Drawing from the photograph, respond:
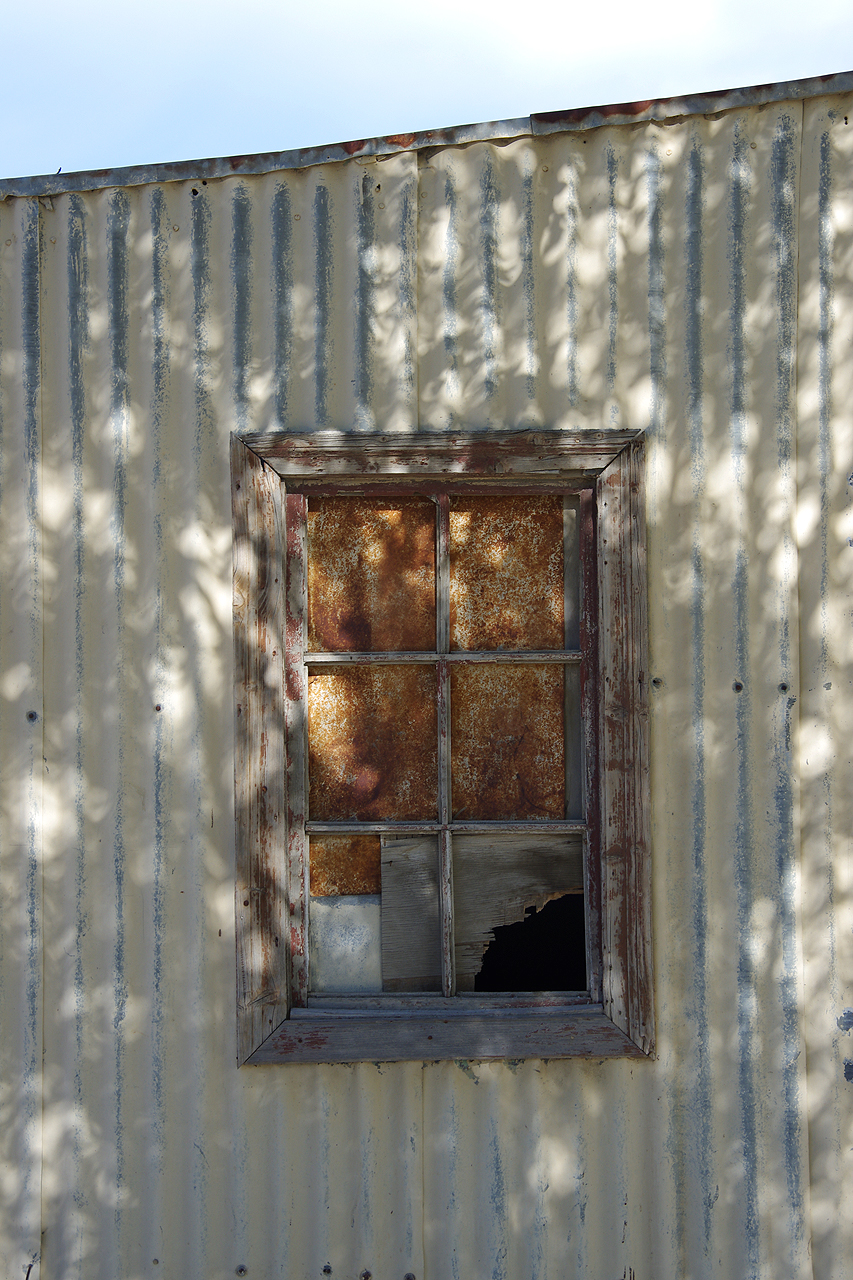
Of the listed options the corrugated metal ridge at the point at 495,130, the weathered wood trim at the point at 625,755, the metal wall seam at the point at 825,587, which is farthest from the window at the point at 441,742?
the corrugated metal ridge at the point at 495,130

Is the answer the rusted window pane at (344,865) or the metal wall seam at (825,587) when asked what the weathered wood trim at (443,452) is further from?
the rusted window pane at (344,865)

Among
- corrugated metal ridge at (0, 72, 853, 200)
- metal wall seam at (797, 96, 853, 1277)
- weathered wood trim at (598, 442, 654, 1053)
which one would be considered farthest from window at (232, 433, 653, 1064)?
corrugated metal ridge at (0, 72, 853, 200)

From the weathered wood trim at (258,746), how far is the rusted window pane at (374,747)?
124 mm

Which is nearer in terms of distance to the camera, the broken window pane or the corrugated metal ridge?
the corrugated metal ridge

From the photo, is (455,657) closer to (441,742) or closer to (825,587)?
(441,742)

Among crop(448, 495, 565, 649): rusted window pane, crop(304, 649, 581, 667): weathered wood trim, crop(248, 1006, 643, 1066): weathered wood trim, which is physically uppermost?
crop(448, 495, 565, 649): rusted window pane

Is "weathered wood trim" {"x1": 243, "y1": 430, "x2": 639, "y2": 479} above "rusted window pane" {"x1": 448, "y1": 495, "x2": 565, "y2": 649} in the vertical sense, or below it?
above

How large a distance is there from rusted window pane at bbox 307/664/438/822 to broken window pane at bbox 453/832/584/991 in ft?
0.64

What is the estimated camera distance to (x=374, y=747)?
2.16 meters

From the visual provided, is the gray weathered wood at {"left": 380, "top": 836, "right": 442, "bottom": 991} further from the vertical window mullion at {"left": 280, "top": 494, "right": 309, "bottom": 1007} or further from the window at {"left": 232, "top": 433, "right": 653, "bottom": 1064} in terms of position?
the vertical window mullion at {"left": 280, "top": 494, "right": 309, "bottom": 1007}

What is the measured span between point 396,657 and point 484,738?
0.34 metres

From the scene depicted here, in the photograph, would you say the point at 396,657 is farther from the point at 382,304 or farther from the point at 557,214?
the point at 557,214

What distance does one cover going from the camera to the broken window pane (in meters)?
2.14

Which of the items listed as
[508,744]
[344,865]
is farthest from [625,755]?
[344,865]
